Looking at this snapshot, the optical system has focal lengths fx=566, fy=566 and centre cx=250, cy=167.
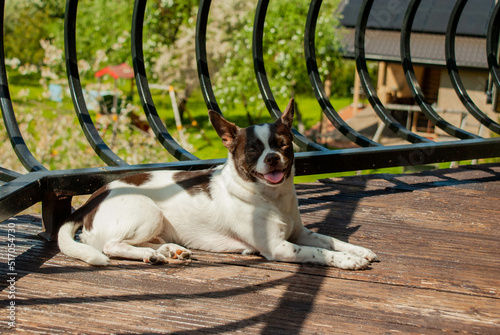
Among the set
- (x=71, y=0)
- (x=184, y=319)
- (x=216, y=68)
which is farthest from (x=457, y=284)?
(x=216, y=68)

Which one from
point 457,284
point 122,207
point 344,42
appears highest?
point 344,42

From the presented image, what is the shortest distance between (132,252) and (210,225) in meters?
0.37

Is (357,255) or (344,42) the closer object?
(357,255)

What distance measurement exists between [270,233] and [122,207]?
0.63 meters

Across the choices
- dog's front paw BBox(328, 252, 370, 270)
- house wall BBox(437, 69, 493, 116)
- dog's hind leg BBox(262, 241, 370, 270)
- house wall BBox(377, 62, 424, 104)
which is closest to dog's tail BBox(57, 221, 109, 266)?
dog's hind leg BBox(262, 241, 370, 270)

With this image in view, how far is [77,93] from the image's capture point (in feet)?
8.84

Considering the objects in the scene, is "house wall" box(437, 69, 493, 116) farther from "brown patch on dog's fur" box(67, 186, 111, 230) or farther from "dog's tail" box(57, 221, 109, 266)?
"dog's tail" box(57, 221, 109, 266)

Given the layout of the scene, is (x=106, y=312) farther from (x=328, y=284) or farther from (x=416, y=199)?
(x=416, y=199)

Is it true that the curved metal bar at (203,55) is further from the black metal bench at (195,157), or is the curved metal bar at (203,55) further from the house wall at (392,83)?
the house wall at (392,83)

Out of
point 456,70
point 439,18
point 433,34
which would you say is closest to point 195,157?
point 456,70

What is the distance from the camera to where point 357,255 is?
7.50ft

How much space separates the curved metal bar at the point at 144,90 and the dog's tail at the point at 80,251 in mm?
701

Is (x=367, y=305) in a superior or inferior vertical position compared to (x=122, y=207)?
inferior

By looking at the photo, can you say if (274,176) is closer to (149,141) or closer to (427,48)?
(149,141)
